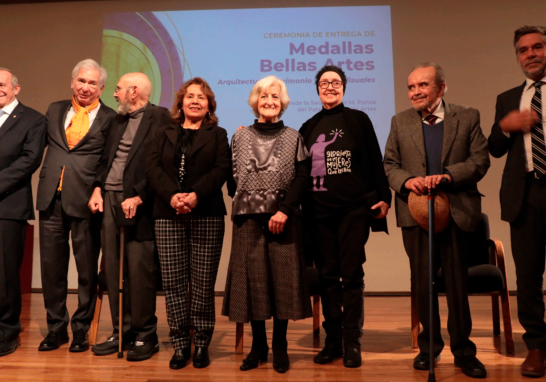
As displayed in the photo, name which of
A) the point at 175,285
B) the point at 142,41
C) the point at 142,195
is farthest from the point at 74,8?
the point at 175,285

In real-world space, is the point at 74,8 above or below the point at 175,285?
above

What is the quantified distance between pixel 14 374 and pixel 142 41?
3.90 m

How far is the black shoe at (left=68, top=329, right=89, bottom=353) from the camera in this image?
3.14 meters

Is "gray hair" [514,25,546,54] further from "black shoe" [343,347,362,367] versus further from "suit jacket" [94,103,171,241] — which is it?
"suit jacket" [94,103,171,241]

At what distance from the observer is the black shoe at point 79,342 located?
10.3 feet

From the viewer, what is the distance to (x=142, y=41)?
5.59m

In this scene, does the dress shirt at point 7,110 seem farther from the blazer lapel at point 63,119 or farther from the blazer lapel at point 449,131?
the blazer lapel at point 449,131

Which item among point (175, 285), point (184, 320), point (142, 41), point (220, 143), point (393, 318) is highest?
point (142, 41)

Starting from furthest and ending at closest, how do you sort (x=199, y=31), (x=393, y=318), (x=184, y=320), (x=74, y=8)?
(x=74, y=8) < (x=199, y=31) < (x=393, y=318) < (x=184, y=320)

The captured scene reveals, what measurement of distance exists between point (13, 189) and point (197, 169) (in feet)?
4.32

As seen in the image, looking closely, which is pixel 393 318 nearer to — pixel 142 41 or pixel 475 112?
pixel 475 112

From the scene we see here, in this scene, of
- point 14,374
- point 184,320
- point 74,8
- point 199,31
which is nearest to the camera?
point 14,374

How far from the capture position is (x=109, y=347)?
311 cm

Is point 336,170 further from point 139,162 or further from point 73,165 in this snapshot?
point 73,165
